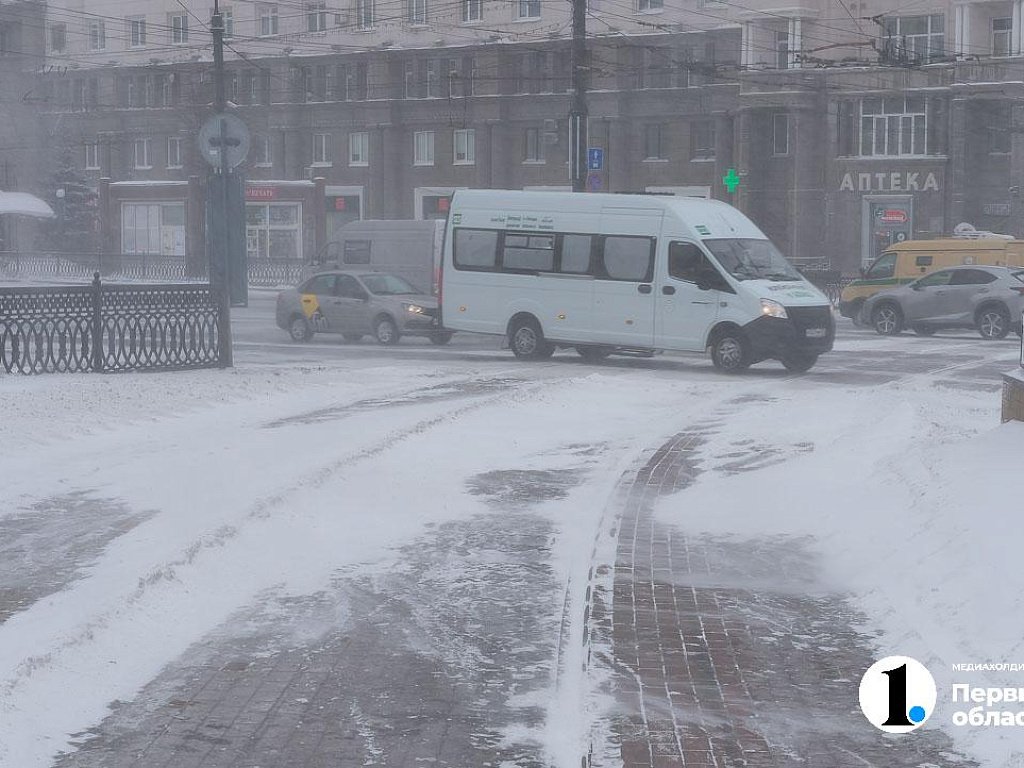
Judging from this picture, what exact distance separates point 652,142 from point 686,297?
1458 inches

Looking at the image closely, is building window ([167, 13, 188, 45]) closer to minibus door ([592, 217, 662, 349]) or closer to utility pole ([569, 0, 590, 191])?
utility pole ([569, 0, 590, 191])

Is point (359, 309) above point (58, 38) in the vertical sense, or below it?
below

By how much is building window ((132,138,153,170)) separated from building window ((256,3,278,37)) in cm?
859

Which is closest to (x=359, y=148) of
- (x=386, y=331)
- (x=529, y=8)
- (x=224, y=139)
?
(x=529, y=8)

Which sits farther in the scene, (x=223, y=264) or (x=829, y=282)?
(x=829, y=282)

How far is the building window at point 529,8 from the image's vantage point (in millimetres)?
58656

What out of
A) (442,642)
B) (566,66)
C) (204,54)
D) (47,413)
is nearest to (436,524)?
(442,642)

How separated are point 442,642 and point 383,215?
56973 mm

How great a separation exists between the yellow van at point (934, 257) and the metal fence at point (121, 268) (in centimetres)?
2647

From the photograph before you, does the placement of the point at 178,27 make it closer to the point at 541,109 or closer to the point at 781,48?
the point at 541,109

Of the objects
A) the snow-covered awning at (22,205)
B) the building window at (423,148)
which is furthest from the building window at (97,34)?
the building window at (423,148)

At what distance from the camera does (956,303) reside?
98.1ft

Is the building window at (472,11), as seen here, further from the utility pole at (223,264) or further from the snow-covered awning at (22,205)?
the utility pole at (223,264)

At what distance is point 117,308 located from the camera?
751 inches
